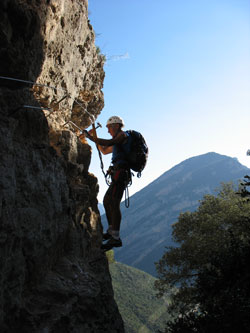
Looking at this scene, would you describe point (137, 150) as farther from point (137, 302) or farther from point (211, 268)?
point (137, 302)

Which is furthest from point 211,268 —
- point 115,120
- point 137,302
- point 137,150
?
point 137,302

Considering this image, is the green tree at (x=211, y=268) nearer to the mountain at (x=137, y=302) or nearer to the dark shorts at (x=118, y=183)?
the dark shorts at (x=118, y=183)

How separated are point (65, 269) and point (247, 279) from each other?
6493mm

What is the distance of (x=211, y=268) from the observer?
11062 millimetres

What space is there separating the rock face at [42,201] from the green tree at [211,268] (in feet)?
15.5

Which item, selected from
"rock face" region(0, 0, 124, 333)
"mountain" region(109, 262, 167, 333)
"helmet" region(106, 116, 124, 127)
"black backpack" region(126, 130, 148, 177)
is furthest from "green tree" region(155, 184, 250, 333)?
"mountain" region(109, 262, 167, 333)

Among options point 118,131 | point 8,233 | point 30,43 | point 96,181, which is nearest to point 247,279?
point 96,181

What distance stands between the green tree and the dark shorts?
11.7ft

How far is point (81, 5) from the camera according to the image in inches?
376

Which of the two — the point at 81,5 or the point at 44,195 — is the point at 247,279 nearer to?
the point at 44,195

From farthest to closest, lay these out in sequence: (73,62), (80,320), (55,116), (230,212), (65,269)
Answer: (230,212), (73,62), (55,116), (65,269), (80,320)

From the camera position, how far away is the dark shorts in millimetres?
6855

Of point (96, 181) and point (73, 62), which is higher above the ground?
point (73, 62)

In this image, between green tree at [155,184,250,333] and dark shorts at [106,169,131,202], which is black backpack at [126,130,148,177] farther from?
green tree at [155,184,250,333]
